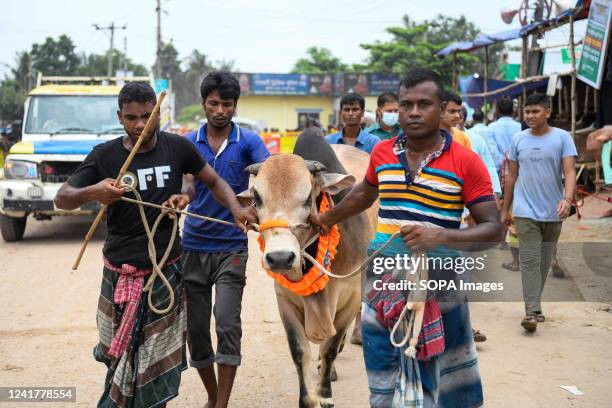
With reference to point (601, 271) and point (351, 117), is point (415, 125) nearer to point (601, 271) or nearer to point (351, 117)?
point (351, 117)

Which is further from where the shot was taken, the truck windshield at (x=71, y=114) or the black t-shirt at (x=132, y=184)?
the truck windshield at (x=71, y=114)

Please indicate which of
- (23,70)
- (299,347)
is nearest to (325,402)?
(299,347)

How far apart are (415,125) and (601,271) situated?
20.6ft

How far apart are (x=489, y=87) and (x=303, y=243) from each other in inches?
559

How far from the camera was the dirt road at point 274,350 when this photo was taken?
481 cm

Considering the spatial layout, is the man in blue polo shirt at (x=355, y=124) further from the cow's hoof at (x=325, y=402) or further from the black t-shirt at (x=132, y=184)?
the black t-shirt at (x=132, y=184)

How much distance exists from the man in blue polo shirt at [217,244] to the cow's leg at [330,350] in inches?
23.3

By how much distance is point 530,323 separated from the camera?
6109 mm

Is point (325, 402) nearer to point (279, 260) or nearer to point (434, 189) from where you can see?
point (279, 260)

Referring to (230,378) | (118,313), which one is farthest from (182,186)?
(230,378)

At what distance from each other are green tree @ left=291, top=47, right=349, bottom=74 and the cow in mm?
55795

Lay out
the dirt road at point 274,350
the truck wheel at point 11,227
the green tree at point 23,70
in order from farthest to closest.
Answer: the green tree at point 23,70
the truck wheel at point 11,227
the dirt road at point 274,350

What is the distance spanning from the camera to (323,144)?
15.2 feet

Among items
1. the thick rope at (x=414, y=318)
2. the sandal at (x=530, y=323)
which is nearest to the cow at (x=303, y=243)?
the thick rope at (x=414, y=318)
